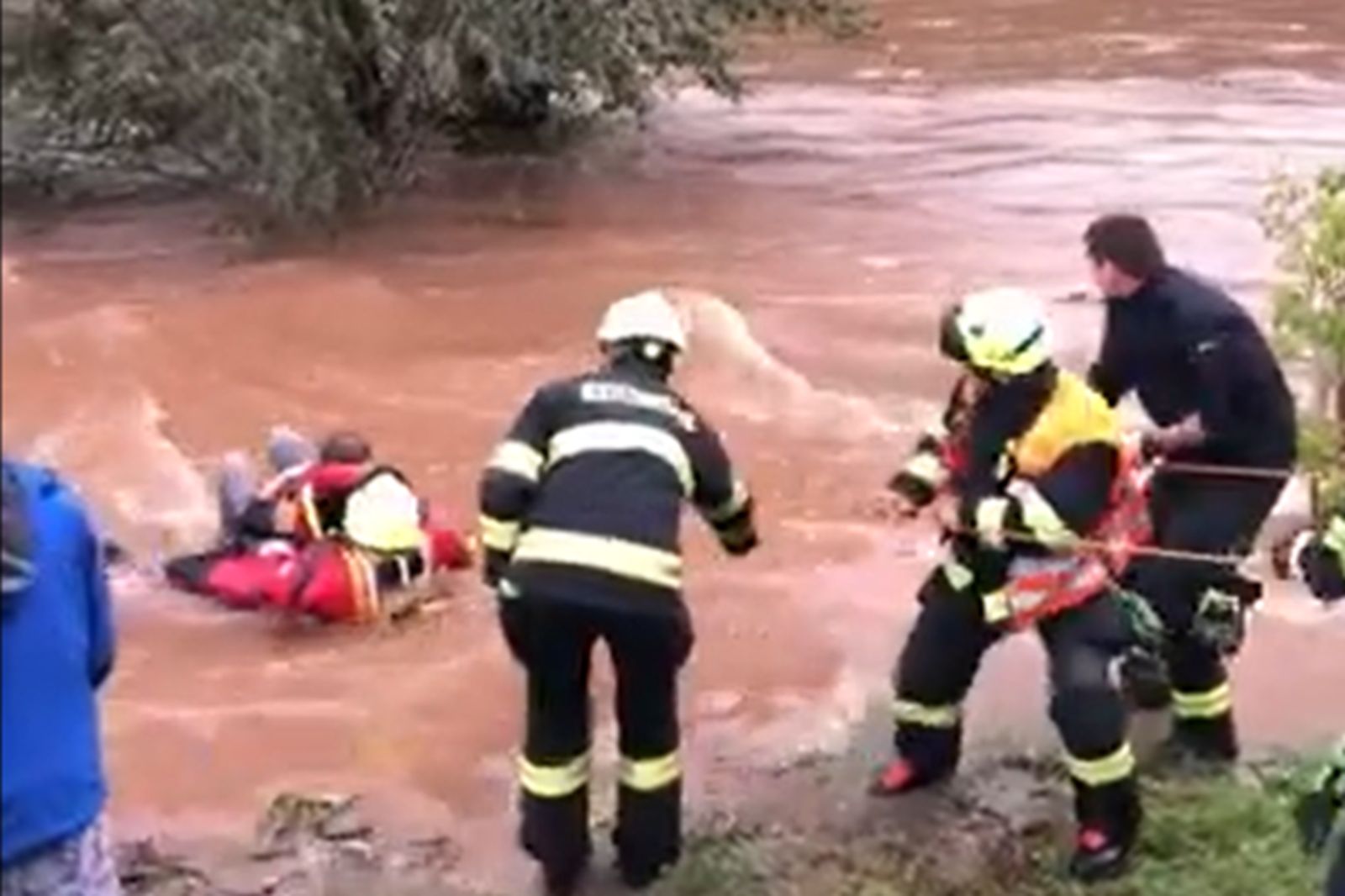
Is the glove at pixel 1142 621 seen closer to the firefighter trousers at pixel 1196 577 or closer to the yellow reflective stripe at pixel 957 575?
the firefighter trousers at pixel 1196 577

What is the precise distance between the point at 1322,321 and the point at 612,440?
3.19 meters

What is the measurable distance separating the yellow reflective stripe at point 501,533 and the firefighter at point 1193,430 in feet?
6.17

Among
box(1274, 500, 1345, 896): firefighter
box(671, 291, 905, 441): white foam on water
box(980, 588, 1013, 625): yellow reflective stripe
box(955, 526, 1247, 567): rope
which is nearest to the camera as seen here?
box(1274, 500, 1345, 896): firefighter

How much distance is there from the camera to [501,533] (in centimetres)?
697

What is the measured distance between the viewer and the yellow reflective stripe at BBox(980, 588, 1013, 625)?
7305 millimetres

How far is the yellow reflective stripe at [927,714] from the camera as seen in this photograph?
7.73 m

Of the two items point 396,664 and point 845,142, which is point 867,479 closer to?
point 396,664

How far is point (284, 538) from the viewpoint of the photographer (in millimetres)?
10133

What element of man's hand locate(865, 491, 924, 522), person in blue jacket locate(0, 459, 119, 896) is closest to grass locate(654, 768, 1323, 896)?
man's hand locate(865, 491, 924, 522)

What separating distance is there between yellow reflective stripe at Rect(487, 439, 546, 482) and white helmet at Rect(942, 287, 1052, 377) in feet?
3.65

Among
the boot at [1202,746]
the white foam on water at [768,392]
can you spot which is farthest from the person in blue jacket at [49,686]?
the white foam on water at [768,392]

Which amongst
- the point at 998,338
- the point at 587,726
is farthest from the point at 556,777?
the point at 998,338

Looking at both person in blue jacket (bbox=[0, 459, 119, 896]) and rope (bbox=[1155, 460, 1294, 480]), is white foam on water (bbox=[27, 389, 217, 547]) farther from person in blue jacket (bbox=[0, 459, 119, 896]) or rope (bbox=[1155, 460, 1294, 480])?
person in blue jacket (bbox=[0, 459, 119, 896])

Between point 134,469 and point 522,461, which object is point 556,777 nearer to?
point 522,461
